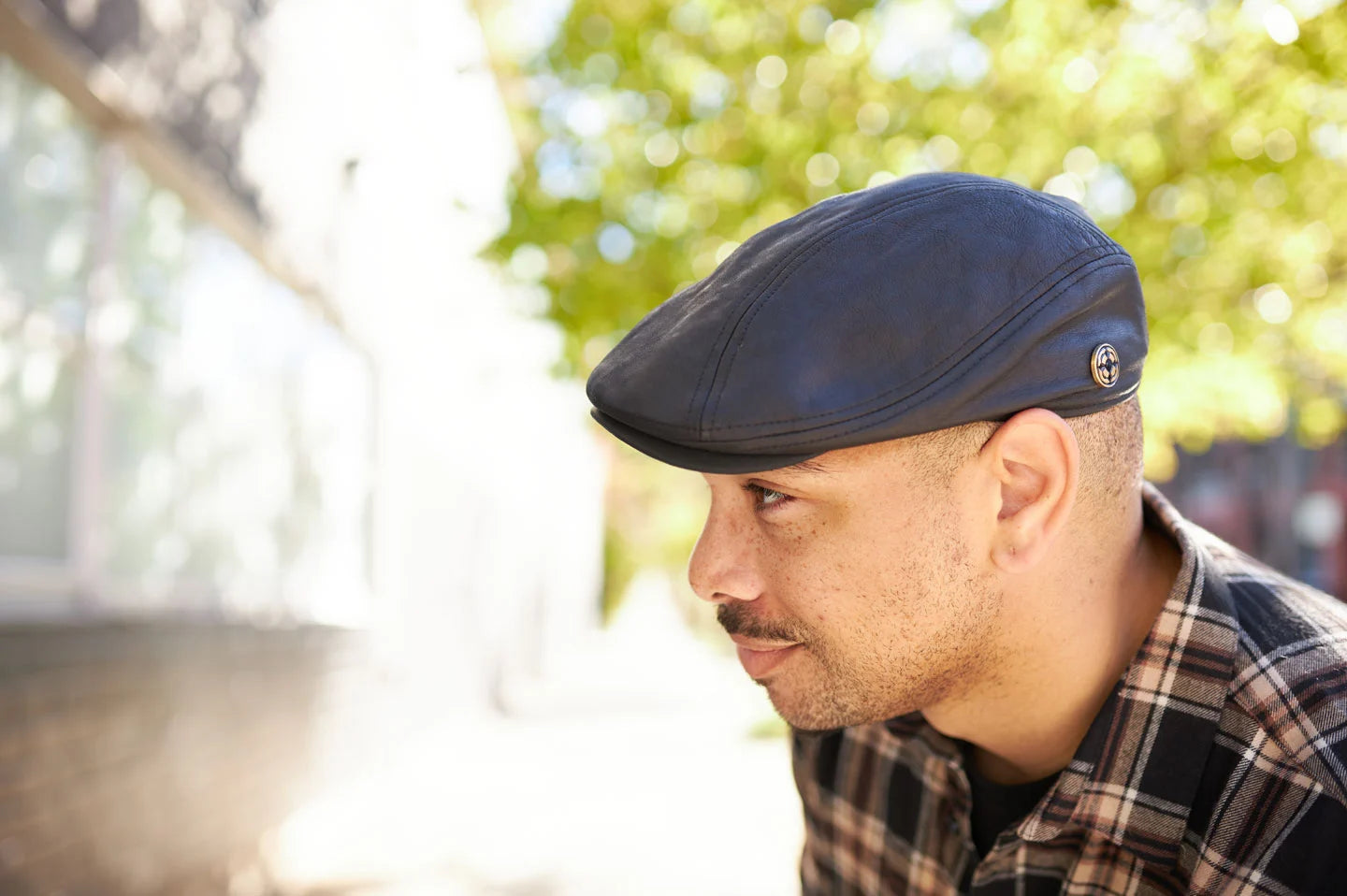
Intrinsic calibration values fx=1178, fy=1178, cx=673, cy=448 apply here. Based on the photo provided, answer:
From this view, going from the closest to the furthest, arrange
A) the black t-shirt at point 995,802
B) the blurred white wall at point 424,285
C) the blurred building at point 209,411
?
the black t-shirt at point 995,802 → the blurred building at point 209,411 → the blurred white wall at point 424,285

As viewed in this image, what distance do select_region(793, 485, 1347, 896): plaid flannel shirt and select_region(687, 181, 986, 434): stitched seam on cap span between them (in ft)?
2.17

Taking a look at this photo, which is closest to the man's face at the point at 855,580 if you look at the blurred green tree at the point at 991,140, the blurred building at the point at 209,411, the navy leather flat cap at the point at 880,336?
the navy leather flat cap at the point at 880,336

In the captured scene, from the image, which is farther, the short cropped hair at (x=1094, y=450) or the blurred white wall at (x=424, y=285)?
the blurred white wall at (x=424, y=285)

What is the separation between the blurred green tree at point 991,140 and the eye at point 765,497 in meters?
4.87

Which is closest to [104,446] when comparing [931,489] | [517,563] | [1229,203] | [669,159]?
[669,159]

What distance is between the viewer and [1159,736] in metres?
1.57

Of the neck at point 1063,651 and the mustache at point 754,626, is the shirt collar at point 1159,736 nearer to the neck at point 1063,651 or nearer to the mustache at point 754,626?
the neck at point 1063,651

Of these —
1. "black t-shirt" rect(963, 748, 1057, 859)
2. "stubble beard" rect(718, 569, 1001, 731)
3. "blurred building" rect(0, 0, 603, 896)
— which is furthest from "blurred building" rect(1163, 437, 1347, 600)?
"stubble beard" rect(718, 569, 1001, 731)

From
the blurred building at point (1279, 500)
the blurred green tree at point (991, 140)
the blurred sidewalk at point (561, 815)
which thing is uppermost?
the blurred green tree at point (991, 140)

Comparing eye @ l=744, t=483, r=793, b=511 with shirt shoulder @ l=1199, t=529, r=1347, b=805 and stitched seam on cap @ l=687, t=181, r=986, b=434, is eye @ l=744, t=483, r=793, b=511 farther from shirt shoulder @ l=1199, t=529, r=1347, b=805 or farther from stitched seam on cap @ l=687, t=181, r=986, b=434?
shirt shoulder @ l=1199, t=529, r=1347, b=805

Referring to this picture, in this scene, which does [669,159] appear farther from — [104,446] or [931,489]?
[931,489]

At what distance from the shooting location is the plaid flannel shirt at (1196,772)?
1366 mm

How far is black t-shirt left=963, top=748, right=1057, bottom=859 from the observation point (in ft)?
5.95

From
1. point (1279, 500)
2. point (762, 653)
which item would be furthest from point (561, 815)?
point (1279, 500)
